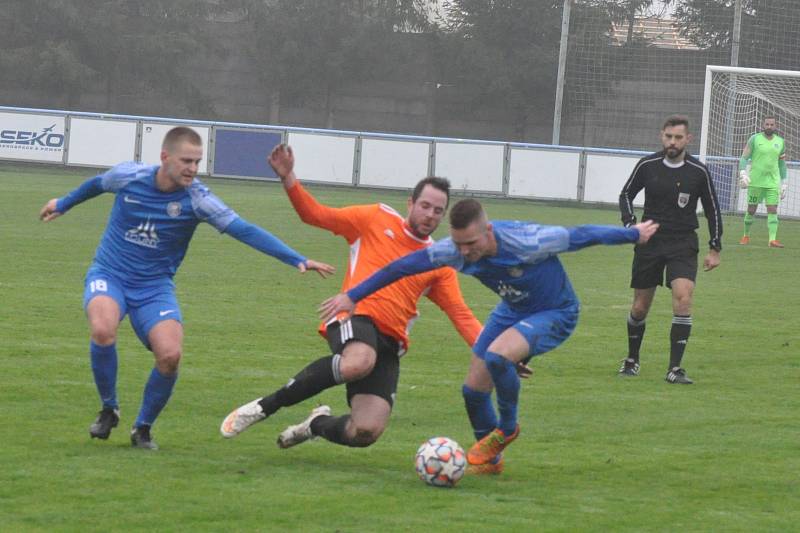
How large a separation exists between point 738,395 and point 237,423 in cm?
431

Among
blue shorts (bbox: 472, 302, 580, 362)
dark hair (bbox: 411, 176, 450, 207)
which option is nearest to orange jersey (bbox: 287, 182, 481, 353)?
blue shorts (bbox: 472, 302, 580, 362)

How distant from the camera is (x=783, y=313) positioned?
15.4m

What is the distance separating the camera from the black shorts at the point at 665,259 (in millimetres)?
10953

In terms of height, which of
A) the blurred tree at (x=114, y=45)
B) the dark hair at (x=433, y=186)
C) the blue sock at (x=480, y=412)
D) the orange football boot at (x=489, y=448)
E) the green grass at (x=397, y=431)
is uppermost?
the blurred tree at (x=114, y=45)

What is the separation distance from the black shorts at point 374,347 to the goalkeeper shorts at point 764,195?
1717 cm

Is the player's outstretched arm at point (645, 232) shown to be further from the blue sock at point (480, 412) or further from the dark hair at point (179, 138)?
the dark hair at point (179, 138)

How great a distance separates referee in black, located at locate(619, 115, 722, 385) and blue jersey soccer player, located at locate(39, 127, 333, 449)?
14.7ft

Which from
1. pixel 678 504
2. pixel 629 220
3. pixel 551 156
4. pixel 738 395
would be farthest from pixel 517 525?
pixel 551 156

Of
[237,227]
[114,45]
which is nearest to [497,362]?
[237,227]

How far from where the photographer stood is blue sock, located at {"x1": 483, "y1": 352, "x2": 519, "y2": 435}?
720 centimetres

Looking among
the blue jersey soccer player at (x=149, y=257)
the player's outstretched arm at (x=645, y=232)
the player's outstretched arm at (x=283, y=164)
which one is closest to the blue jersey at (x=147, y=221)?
the blue jersey soccer player at (x=149, y=257)

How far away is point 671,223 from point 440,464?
4.88 metres

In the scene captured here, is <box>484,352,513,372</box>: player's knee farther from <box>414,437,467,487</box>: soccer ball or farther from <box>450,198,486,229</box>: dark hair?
<box>450,198,486,229</box>: dark hair

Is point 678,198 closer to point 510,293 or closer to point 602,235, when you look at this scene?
point 510,293
